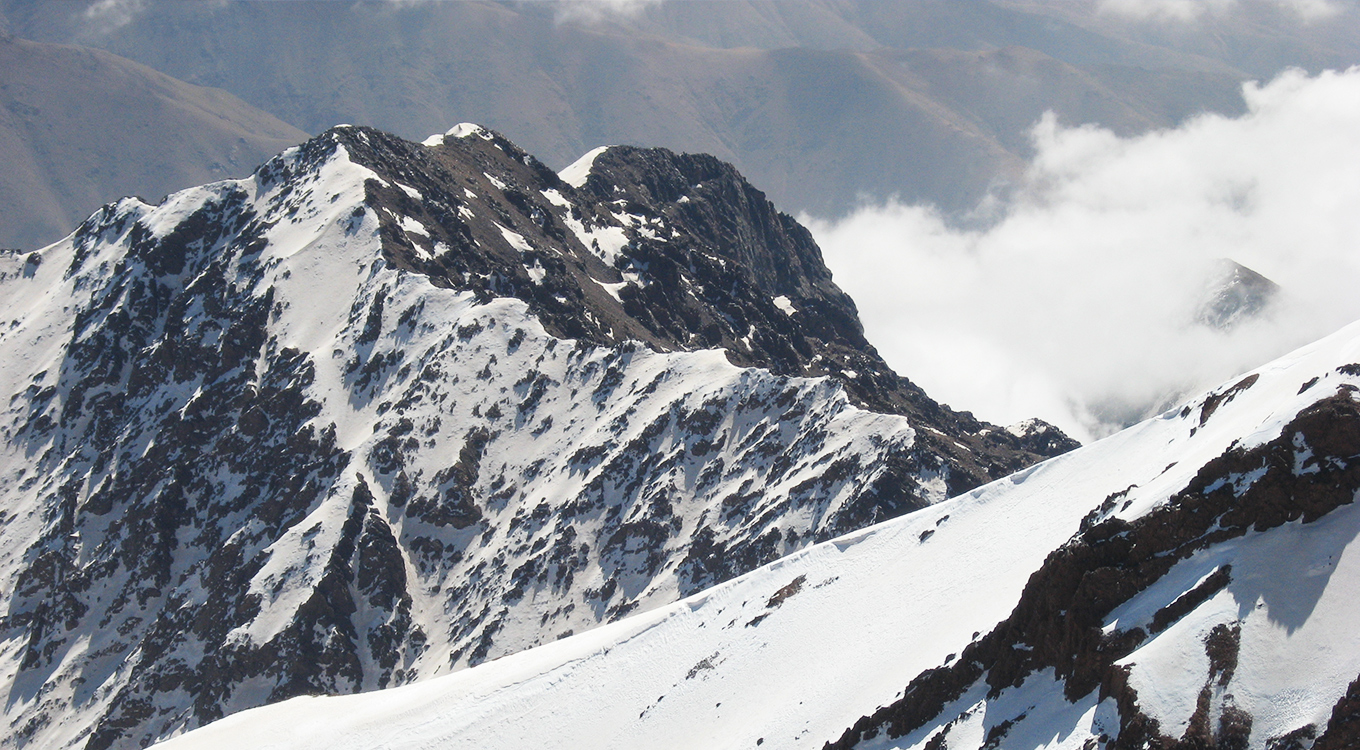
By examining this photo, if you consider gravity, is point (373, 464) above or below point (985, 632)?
above

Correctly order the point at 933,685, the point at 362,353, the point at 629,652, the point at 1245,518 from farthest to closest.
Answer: the point at 362,353
the point at 629,652
the point at 933,685
the point at 1245,518

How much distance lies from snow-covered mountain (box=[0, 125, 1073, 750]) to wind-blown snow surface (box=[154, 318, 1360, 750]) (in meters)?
38.3

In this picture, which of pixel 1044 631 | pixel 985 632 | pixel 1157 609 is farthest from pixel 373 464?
pixel 1157 609

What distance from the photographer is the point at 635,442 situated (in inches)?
5733

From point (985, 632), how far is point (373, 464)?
10989 centimetres

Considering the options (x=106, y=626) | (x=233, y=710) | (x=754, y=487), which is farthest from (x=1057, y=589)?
(x=106, y=626)

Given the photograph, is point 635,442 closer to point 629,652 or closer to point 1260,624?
point 629,652

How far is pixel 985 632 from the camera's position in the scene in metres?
55.6

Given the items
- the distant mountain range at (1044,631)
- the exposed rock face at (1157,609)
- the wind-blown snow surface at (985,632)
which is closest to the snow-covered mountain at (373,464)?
the wind-blown snow surface at (985,632)

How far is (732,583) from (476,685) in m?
21.9

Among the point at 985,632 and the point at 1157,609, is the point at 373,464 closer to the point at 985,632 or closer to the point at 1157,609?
the point at 985,632

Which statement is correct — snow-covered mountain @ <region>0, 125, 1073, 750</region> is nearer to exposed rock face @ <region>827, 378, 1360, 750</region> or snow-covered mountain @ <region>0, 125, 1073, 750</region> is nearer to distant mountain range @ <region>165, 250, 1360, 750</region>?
distant mountain range @ <region>165, 250, 1360, 750</region>

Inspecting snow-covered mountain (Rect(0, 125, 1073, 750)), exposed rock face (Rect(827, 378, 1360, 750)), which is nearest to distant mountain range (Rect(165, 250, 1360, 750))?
exposed rock face (Rect(827, 378, 1360, 750))

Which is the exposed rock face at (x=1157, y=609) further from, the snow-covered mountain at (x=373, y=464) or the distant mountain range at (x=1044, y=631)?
the snow-covered mountain at (x=373, y=464)
